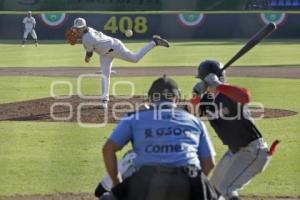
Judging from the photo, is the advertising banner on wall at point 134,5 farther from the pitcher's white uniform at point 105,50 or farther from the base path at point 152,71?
the pitcher's white uniform at point 105,50

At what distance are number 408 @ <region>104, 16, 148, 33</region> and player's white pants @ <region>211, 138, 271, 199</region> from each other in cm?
3278

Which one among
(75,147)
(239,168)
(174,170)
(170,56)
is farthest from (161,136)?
(170,56)

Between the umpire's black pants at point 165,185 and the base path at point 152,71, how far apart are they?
49.5 feet

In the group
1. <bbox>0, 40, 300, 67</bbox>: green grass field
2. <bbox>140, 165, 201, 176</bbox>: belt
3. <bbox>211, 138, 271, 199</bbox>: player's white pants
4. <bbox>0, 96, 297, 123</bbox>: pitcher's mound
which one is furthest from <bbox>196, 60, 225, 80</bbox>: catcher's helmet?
<bbox>0, 40, 300, 67</bbox>: green grass field

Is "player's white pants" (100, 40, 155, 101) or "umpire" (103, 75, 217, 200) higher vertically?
"player's white pants" (100, 40, 155, 101)

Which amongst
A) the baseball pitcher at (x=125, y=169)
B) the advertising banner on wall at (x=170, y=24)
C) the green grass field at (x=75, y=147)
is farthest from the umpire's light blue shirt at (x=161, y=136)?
the advertising banner on wall at (x=170, y=24)

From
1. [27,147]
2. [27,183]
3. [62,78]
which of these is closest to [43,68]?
[62,78]

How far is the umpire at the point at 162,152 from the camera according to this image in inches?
184

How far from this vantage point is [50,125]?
11.7 meters

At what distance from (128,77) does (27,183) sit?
11974 mm

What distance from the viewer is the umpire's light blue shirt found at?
4.75m

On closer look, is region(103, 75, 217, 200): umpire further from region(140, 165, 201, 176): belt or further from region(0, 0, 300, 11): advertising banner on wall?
region(0, 0, 300, 11): advertising banner on wall

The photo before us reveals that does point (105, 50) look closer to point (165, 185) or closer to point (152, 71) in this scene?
A: point (152, 71)

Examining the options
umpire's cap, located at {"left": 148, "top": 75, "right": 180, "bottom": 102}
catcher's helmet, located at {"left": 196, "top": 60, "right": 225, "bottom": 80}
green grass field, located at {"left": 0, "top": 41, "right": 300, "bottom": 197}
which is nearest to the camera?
umpire's cap, located at {"left": 148, "top": 75, "right": 180, "bottom": 102}
